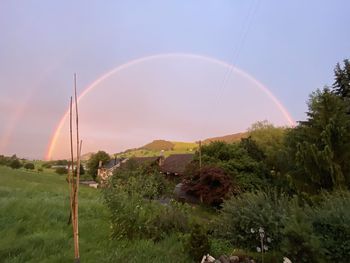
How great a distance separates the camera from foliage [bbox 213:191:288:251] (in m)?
7.11

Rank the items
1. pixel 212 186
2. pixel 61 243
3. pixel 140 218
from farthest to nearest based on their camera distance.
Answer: pixel 212 186 < pixel 140 218 < pixel 61 243

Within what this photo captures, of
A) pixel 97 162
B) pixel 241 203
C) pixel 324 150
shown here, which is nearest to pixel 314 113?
pixel 324 150

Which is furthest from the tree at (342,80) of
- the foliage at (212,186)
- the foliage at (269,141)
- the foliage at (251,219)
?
the foliage at (251,219)

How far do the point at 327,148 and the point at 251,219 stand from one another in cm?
1299

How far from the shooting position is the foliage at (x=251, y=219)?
280 inches

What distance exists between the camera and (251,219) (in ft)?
23.8

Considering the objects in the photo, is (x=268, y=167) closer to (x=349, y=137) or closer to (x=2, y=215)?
(x=349, y=137)

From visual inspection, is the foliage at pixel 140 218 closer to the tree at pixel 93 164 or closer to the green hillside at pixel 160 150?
the tree at pixel 93 164

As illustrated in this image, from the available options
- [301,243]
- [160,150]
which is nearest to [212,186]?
[301,243]

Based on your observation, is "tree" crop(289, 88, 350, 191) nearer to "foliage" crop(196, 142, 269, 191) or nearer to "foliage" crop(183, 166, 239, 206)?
"foliage" crop(183, 166, 239, 206)

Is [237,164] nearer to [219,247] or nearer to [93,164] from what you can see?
[219,247]

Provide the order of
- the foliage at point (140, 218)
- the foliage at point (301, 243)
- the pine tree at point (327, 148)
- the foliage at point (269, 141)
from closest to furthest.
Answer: the foliage at point (301, 243) < the foliage at point (140, 218) < the pine tree at point (327, 148) < the foliage at point (269, 141)

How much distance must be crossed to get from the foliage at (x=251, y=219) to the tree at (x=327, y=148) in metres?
11.9

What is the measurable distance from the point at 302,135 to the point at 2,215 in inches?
663
